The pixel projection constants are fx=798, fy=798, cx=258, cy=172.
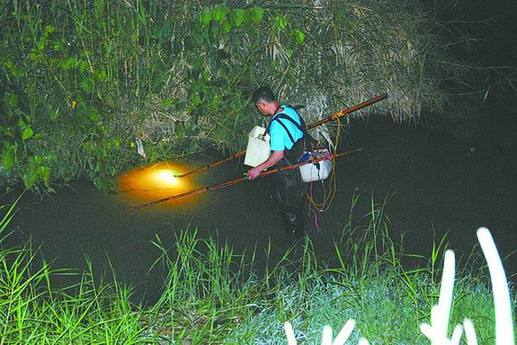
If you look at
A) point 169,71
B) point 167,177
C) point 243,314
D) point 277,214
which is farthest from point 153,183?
point 243,314

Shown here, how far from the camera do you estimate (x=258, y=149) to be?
6.82 meters

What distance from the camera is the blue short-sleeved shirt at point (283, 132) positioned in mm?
6527

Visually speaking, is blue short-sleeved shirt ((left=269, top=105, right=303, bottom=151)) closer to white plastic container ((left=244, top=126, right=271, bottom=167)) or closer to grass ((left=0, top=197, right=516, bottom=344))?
white plastic container ((left=244, top=126, right=271, bottom=167))

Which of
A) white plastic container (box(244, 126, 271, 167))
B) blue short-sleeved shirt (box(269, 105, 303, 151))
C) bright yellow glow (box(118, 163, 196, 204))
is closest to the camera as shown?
blue short-sleeved shirt (box(269, 105, 303, 151))

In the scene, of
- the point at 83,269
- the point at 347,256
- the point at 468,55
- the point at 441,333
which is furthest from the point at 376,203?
the point at 468,55

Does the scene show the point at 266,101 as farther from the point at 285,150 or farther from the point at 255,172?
the point at 255,172

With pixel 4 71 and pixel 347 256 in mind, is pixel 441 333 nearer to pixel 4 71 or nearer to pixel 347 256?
pixel 347 256

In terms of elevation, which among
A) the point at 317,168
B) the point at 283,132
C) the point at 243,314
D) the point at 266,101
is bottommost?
the point at 243,314

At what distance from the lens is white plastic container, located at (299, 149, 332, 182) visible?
6723 mm

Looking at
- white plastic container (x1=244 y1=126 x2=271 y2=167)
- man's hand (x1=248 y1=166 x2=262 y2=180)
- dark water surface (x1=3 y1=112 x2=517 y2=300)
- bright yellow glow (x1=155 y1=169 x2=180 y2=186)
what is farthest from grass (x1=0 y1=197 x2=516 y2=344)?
bright yellow glow (x1=155 y1=169 x2=180 y2=186)

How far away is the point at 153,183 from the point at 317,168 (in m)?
2.49

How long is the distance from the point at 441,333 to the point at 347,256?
161 inches

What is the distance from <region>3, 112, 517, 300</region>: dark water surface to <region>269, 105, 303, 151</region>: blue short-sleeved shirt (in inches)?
37.0

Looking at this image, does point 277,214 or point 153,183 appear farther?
point 153,183
